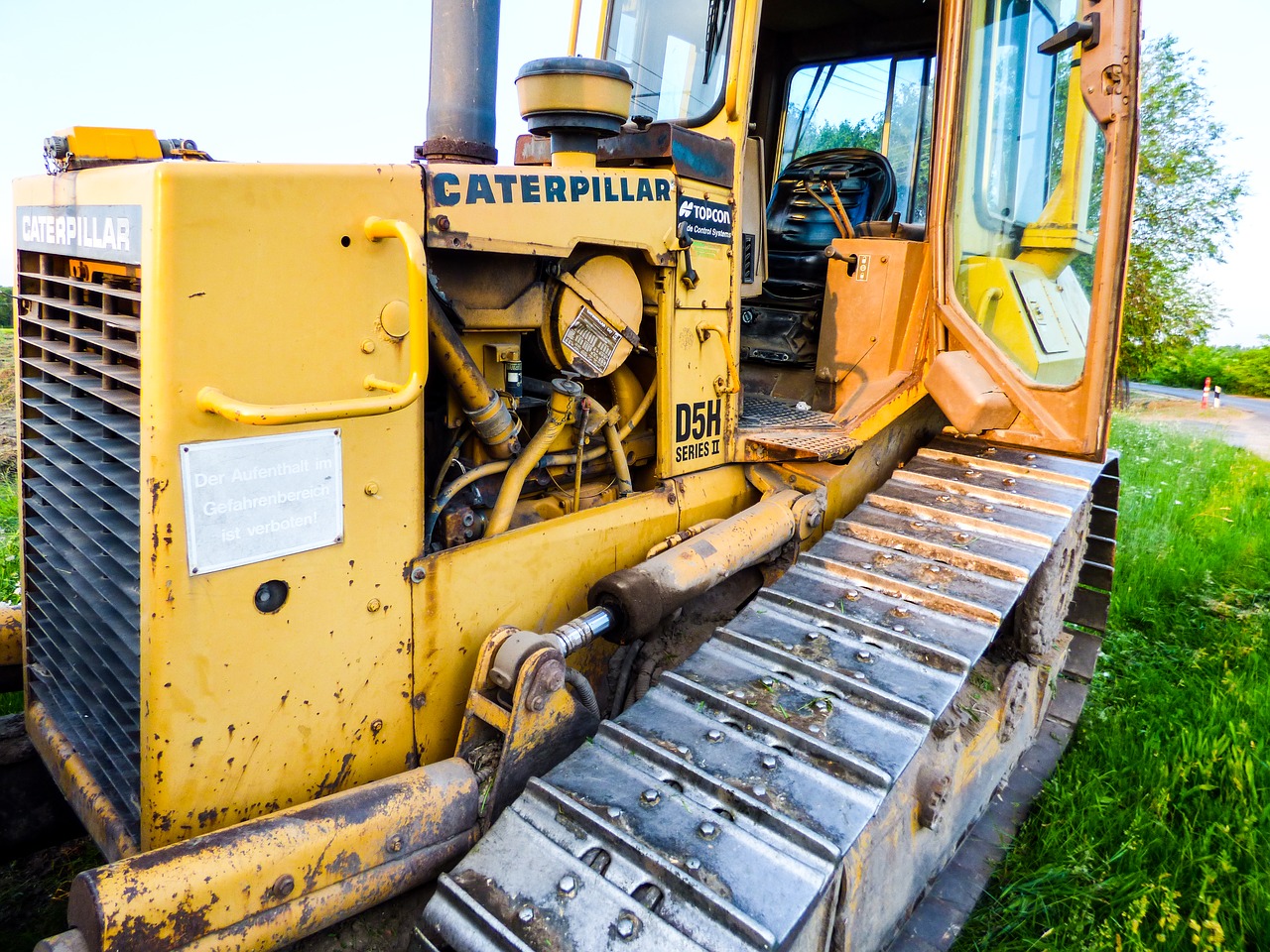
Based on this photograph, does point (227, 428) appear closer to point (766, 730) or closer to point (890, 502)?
point (766, 730)

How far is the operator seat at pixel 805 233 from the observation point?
11.7 feet

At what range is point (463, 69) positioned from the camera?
3191 millimetres

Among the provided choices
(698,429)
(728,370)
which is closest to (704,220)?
(728,370)

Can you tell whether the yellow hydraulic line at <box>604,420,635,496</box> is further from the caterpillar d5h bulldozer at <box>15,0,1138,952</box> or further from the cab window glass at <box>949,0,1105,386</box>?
the cab window glass at <box>949,0,1105,386</box>

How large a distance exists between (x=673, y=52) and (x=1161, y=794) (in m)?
2.80

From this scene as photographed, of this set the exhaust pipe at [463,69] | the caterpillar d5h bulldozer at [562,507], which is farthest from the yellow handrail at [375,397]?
the exhaust pipe at [463,69]

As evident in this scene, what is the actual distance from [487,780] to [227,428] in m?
0.86

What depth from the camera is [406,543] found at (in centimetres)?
186

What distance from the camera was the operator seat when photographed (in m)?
3.57

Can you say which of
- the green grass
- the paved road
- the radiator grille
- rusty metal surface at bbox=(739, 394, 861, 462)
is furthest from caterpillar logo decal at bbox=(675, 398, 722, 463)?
the paved road

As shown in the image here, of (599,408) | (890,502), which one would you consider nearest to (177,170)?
(599,408)

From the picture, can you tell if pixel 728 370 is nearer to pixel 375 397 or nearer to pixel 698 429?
pixel 698 429

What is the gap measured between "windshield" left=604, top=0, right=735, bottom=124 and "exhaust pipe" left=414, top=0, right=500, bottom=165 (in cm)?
43

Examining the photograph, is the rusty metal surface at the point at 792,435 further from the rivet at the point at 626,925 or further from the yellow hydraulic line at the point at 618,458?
the rivet at the point at 626,925
